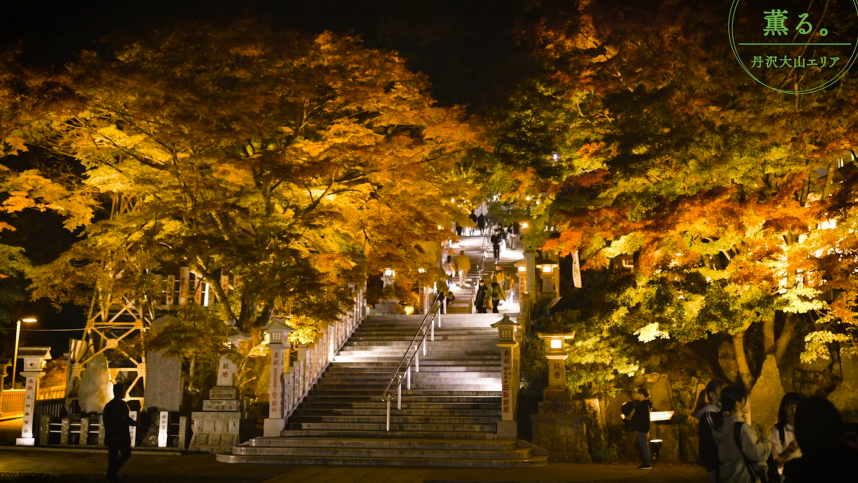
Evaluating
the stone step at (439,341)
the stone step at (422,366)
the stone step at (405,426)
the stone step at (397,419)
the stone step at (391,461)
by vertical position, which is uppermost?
the stone step at (439,341)

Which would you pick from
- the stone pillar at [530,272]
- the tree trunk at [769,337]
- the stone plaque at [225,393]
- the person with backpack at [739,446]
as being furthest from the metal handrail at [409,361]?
the person with backpack at [739,446]

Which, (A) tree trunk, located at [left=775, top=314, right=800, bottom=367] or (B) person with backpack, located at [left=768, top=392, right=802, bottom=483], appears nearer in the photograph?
(B) person with backpack, located at [left=768, top=392, right=802, bottom=483]

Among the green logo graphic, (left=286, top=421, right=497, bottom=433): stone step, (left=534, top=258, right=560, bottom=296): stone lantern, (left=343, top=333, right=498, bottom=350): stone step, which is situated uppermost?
the green logo graphic

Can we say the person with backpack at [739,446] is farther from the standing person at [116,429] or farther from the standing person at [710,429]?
the standing person at [116,429]

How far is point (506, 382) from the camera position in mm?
15539

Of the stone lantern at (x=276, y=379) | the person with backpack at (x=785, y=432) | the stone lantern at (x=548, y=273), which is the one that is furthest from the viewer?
the stone lantern at (x=548, y=273)

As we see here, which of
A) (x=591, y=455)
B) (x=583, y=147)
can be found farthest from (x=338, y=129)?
(x=591, y=455)

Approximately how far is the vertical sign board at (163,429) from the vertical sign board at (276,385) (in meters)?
2.69

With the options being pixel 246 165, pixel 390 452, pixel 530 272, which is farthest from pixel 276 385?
pixel 530 272

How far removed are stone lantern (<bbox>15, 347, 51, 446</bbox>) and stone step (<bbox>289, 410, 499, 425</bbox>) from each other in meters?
6.51

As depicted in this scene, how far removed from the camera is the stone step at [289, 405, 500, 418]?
1619cm

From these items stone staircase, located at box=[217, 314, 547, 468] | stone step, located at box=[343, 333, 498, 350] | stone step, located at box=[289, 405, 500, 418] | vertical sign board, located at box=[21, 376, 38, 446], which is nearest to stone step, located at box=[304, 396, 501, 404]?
stone staircase, located at box=[217, 314, 547, 468]

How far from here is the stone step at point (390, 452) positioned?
1423 centimetres

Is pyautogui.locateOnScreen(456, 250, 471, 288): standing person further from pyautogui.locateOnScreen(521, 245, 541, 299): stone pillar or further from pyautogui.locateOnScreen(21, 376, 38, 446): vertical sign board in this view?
pyautogui.locateOnScreen(21, 376, 38, 446): vertical sign board
